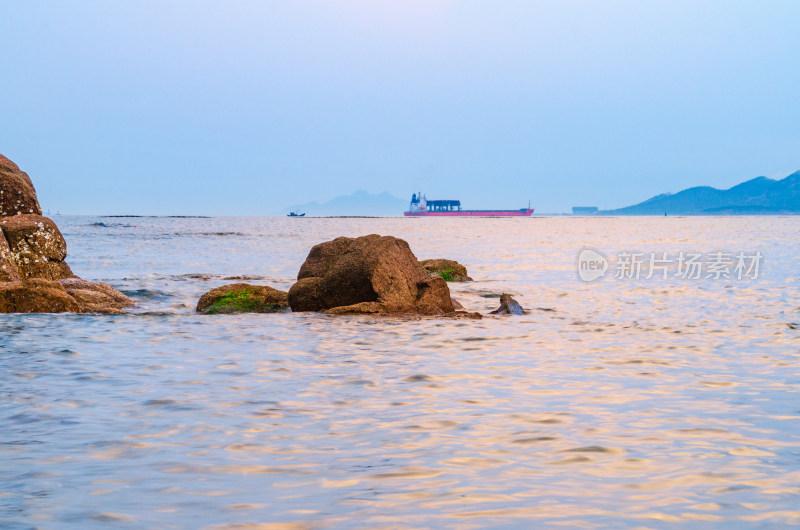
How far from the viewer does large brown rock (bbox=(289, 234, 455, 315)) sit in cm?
1433

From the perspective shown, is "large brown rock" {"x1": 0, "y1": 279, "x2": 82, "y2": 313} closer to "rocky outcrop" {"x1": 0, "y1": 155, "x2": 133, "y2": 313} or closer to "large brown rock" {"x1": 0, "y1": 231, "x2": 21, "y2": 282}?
"rocky outcrop" {"x1": 0, "y1": 155, "x2": 133, "y2": 313}

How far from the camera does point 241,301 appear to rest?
1529cm

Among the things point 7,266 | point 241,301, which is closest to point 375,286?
point 241,301

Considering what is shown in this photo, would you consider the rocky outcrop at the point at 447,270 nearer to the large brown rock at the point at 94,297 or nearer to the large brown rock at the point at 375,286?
the large brown rock at the point at 375,286

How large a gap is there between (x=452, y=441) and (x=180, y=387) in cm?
334

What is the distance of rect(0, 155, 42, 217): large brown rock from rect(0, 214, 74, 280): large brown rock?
29.0 inches

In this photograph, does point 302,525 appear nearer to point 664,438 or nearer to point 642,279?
point 664,438

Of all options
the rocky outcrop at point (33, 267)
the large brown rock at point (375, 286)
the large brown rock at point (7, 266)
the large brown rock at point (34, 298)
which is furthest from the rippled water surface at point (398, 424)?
the large brown rock at point (7, 266)

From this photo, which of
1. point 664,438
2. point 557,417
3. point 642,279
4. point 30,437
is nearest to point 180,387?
point 30,437

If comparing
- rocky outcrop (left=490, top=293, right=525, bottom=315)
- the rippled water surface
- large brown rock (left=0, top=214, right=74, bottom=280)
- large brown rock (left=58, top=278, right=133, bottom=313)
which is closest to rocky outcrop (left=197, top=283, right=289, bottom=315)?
large brown rock (left=58, top=278, right=133, bottom=313)

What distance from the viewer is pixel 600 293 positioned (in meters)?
19.2

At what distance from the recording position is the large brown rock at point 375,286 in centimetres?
1433

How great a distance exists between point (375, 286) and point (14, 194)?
948 centimetres

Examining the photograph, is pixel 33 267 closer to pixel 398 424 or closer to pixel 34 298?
pixel 34 298
